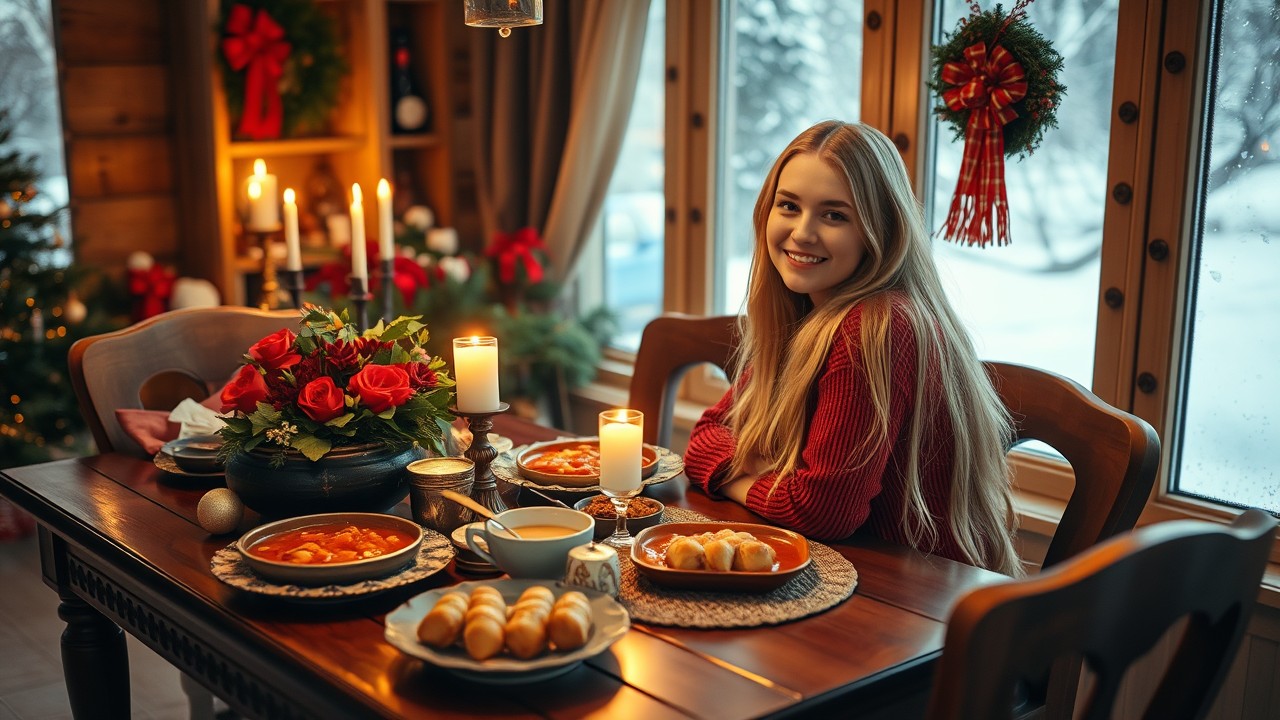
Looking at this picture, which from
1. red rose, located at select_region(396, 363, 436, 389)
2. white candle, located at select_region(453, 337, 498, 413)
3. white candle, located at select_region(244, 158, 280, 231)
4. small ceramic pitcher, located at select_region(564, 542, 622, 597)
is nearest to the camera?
small ceramic pitcher, located at select_region(564, 542, 622, 597)

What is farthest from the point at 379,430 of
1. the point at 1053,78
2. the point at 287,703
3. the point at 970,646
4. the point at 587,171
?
the point at 587,171

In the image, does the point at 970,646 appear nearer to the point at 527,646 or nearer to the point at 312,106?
the point at 527,646

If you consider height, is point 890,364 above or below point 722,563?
above

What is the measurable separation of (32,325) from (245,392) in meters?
2.06

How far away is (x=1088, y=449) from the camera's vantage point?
167 cm

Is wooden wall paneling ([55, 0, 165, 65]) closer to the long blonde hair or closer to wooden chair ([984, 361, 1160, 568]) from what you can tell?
→ the long blonde hair

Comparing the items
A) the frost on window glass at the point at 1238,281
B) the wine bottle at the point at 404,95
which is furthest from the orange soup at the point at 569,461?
the wine bottle at the point at 404,95

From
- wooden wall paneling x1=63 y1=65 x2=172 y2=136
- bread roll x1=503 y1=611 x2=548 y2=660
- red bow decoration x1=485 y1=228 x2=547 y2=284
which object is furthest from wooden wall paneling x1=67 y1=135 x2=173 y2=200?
bread roll x1=503 y1=611 x2=548 y2=660

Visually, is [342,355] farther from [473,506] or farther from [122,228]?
[122,228]

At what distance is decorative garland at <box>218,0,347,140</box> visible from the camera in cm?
333

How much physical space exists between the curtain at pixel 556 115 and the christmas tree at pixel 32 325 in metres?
1.25

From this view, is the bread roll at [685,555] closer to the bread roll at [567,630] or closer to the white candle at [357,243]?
the bread roll at [567,630]

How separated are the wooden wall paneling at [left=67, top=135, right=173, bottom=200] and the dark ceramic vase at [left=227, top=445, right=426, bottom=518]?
92.3 inches

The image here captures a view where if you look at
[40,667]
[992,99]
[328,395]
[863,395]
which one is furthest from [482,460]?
[40,667]
